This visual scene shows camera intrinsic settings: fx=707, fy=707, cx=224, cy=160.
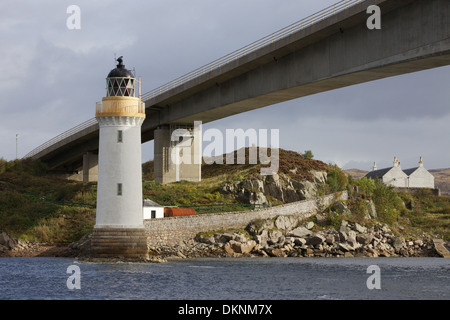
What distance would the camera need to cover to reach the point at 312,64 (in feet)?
146

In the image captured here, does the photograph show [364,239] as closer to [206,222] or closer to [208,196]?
[206,222]

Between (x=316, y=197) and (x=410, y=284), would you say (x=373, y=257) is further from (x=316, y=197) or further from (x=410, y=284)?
(x=410, y=284)

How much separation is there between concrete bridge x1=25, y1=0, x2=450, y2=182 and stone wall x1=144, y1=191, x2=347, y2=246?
28.5 ft

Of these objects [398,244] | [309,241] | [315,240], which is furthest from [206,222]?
[398,244]

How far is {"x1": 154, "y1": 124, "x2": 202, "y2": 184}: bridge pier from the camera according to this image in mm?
67125

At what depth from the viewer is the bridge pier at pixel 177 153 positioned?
6712 centimetres

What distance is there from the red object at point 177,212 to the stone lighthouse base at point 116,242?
408 inches

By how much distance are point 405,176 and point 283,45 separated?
5407cm

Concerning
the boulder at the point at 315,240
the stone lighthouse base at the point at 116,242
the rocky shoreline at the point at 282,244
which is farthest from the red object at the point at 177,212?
the stone lighthouse base at the point at 116,242

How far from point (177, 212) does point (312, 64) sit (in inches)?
643

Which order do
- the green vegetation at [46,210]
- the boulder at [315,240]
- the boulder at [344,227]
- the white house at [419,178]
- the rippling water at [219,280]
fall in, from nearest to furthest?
the rippling water at [219,280] < the green vegetation at [46,210] < the boulder at [315,240] < the boulder at [344,227] < the white house at [419,178]

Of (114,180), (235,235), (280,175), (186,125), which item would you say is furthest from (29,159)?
(114,180)

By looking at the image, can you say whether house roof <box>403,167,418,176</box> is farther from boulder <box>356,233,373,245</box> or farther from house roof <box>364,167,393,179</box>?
boulder <box>356,233,373,245</box>

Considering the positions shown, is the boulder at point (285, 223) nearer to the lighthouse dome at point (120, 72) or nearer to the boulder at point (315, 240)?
the boulder at point (315, 240)
